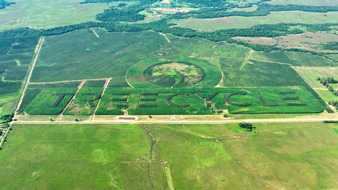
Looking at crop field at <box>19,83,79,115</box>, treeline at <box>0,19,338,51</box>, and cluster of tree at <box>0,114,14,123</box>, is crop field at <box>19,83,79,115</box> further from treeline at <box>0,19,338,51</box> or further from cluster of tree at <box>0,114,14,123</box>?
treeline at <box>0,19,338,51</box>

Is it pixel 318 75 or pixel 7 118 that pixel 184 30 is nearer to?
pixel 318 75

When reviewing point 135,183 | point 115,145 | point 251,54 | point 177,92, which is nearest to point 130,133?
point 115,145

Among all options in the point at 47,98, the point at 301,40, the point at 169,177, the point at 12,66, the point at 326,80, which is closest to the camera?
the point at 169,177

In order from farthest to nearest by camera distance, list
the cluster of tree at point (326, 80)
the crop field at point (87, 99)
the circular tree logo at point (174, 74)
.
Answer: the circular tree logo at point (174, 74) < the cluster of tree at point (326, 80) < the crop field at point (87, 99)

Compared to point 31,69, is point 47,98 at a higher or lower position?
higher

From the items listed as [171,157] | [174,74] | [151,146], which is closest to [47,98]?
[151,146]

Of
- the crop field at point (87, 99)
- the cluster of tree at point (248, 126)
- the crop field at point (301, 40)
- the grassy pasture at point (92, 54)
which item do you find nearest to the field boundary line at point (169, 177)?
the cluster of tree at point (248, 126)

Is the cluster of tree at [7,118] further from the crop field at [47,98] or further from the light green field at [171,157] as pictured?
the light green field at [171,157]

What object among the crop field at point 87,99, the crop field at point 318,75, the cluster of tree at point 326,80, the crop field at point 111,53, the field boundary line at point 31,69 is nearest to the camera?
the crop field at point 87,99
